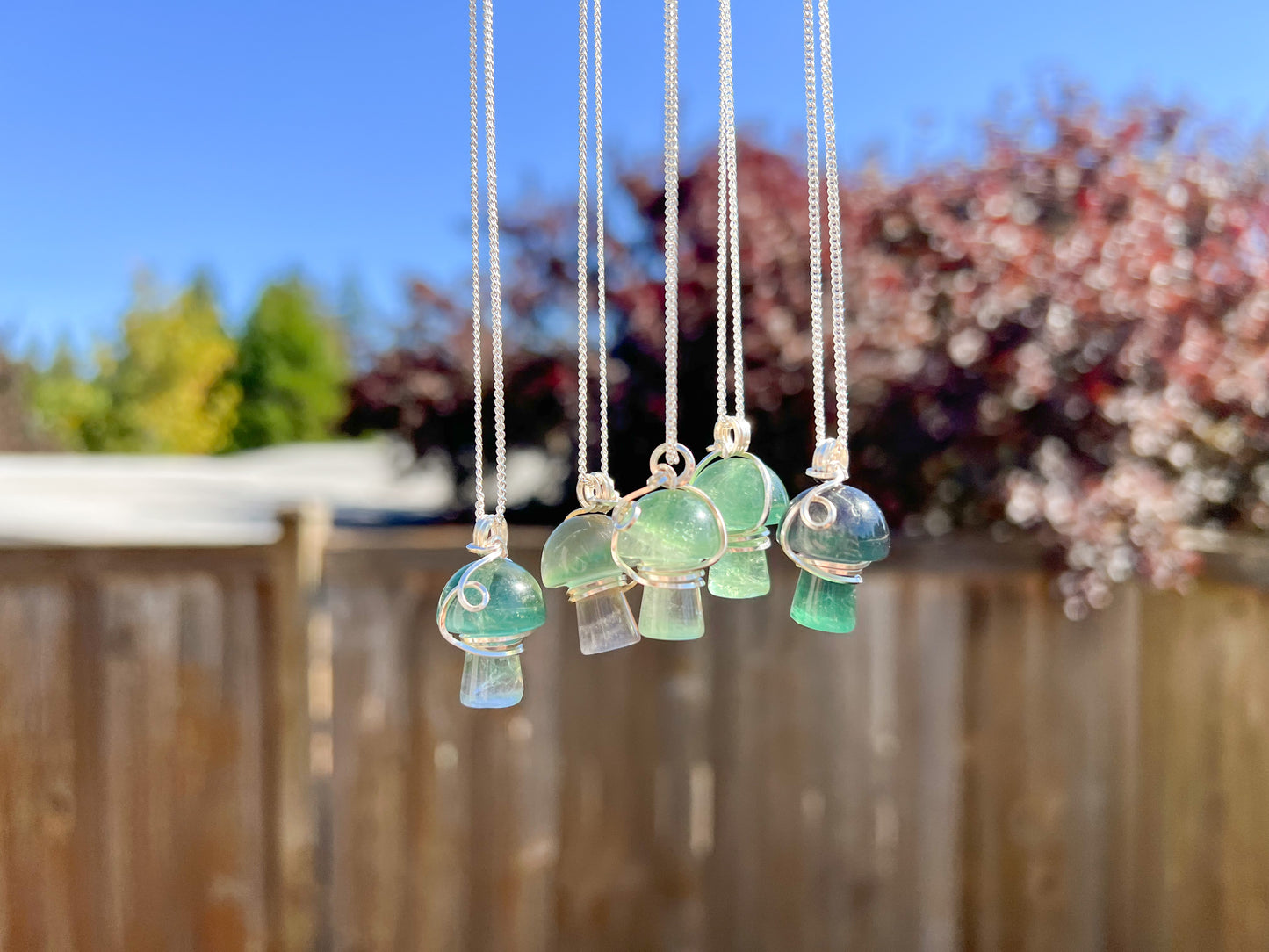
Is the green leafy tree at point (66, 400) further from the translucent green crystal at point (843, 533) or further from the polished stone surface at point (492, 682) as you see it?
the translucent green crystal at point (843, 533)

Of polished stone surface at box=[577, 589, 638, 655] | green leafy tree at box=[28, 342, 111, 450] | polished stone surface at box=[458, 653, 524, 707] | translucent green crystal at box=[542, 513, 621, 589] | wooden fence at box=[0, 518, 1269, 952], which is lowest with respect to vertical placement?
wooden fence at box=[0, 518, 1269, 952]

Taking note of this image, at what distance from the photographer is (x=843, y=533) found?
90cm

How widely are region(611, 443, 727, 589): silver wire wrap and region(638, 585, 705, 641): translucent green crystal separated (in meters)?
0.02

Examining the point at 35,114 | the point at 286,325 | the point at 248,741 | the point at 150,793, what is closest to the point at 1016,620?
the point at 248,741

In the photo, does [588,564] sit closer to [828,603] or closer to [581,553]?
[581,553]

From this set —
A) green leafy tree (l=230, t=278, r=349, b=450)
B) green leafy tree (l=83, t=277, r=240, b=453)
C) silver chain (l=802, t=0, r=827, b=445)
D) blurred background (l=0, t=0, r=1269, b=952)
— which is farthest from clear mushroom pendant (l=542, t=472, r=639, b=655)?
green leafy tree (l=83, t=277, r=240, b=453)

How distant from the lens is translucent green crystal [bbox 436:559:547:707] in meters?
0.89

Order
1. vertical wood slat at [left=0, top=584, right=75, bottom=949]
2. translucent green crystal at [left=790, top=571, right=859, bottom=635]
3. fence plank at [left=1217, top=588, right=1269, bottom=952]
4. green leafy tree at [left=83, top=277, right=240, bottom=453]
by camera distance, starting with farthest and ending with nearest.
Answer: green leafy tree at [left=83, top=277, right=240, bottom=453]
vertical wood slat at [left=0, top=584, right=75, bottom=949]
fence plank at [left=1217, top=588, right=1269, bottom=952]
translucent green crystal at [left=790, top=571, right=859, bottom=635]

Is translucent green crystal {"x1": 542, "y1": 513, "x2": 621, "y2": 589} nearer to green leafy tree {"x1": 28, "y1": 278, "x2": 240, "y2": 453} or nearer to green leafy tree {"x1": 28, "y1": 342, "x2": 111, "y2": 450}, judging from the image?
green leafy tree {"x1": 28, "y1": 278, "x2": 240, "y2": 453}

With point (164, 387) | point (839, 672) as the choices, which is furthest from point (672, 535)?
point (164, 387)

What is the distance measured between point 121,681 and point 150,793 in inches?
9.1

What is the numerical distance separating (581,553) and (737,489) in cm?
18

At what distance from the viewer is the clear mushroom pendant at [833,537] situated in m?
0.91

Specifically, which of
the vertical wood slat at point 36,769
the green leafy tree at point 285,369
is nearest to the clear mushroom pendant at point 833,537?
the vertical wood slat at point 36,769
